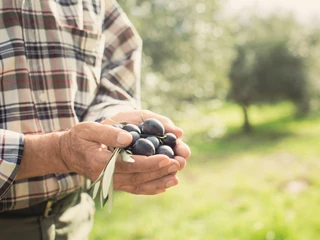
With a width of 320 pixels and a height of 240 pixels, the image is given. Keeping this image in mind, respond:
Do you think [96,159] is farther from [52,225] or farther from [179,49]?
[179,49]

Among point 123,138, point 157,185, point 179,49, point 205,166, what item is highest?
point 123,138

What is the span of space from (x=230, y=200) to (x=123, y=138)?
6.67 m

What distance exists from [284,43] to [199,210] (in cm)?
1028

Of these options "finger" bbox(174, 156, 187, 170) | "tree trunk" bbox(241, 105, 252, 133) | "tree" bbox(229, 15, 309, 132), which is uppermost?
"finger" bbox(174, 156, 187, 170)

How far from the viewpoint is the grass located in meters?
5.68

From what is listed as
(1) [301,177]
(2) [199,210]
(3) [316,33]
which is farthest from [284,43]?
(2) [199,210]

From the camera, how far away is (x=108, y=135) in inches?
49.4

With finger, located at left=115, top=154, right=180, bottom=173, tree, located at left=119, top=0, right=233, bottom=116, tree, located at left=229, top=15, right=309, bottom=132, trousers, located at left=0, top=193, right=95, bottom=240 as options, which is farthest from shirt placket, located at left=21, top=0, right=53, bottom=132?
tree, located at left=229, top=15, right=309, bottom=132

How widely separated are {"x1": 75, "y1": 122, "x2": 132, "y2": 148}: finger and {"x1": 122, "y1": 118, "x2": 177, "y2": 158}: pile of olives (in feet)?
0.27

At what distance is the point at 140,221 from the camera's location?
21.4 ft

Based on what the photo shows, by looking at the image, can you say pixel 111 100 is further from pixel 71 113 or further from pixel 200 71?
pixel 200 71

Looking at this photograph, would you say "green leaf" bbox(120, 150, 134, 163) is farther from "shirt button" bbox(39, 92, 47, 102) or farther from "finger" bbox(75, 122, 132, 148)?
"shirt button" bbox(39, 92, 47, 102)

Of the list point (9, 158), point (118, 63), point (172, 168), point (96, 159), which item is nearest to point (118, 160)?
point (96, 159)

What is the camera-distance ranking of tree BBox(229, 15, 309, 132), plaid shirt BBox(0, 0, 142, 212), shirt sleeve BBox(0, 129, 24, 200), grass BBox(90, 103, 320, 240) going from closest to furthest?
shirt sleeve BBox(0, 129, 24, 200)
plaid shirt BBox(0, 0, 142, 212)
grass BBox(90, 103, 320, 240)
tree BBox(229, 15, 309, 132)
